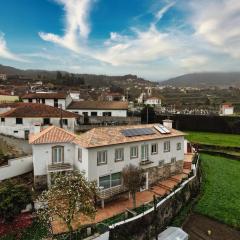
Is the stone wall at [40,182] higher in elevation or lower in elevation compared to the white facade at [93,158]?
lower

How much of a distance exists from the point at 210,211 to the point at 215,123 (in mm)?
46917

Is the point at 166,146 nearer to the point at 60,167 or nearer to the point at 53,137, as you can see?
the point at 60,167

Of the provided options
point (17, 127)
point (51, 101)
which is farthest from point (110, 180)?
point (51, 101)

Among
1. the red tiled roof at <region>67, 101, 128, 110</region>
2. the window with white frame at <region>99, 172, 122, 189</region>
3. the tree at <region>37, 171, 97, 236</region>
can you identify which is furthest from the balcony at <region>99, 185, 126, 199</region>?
the red tiled roof at <region>67, 101, 128, 110</region>

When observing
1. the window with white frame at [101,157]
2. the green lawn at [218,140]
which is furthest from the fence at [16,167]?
the green lawn at [218,140]

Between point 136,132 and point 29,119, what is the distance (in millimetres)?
21168

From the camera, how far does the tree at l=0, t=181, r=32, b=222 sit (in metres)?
19.6

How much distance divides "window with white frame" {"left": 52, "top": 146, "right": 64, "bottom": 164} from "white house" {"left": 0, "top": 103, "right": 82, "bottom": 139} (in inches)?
578

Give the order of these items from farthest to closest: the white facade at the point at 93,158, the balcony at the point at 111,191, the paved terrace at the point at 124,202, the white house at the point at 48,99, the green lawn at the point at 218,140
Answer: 1. the white house at the point at 48,99
2. the green lawn at the point at 218,140
3. the white facade at the point at 93,158
4. the balcony at the point at 111,191
5. the paved terrace at the point at 124,202

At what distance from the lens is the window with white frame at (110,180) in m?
24.8

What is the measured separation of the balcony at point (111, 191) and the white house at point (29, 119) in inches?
748

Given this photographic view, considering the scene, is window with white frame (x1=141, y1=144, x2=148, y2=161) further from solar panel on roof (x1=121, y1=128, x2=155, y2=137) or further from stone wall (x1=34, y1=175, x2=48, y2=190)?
stone wall (x1=34, y1=175, x2=48, y2=190)

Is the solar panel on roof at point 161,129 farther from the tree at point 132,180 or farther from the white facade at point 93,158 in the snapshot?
the tree at point 132,180

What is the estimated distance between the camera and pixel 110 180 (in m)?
25.2
